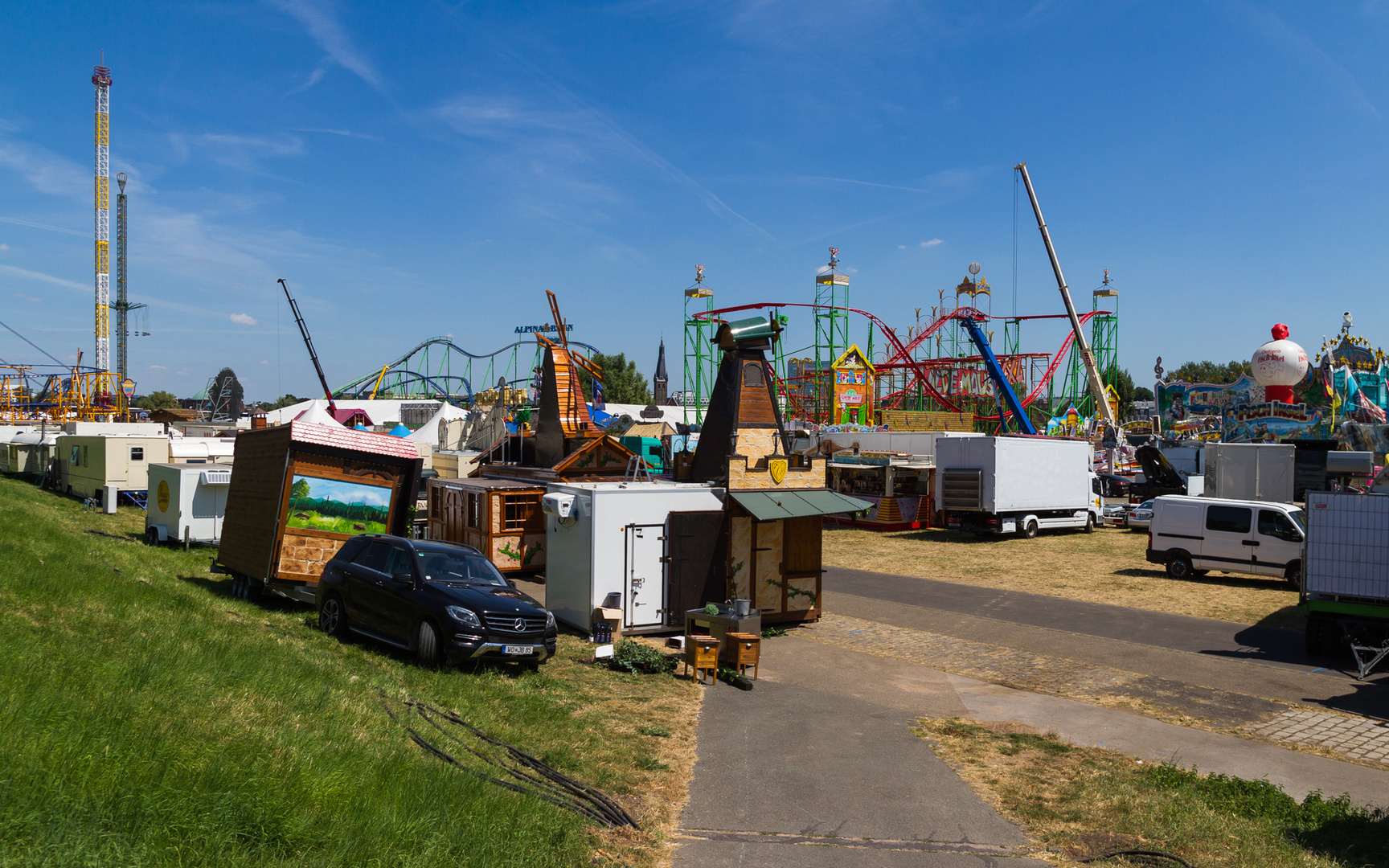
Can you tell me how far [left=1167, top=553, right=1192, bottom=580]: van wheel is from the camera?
74.0ft

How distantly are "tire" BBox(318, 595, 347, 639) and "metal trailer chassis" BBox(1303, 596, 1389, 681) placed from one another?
14703mm

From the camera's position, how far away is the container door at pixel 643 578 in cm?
1441

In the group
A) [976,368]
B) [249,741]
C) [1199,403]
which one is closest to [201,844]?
[249,741]

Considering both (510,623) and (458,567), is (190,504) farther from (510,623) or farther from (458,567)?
(510,623)

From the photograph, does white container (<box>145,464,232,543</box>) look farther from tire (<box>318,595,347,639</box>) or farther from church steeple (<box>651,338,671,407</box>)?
church steeple (<box>651,338,671,407</box>)

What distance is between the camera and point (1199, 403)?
4706cm

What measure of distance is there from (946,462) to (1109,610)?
13645mm

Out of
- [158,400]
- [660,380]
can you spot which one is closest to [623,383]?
[660,380]

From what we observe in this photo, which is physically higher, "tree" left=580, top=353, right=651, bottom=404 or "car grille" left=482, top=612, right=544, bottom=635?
"tree" left=580, top=353, right=651, bottom=404

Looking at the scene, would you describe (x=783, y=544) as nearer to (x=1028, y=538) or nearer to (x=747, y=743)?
(x=747, y=743)

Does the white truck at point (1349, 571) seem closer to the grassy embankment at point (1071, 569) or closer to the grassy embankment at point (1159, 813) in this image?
the grassy embankment at point (1071, 569)

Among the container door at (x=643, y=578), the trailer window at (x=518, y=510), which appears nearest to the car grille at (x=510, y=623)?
the container door at (x=643, y=578)

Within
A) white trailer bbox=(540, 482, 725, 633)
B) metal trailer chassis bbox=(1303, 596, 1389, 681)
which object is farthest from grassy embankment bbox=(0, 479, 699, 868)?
metal trailer chassis bbox=(1303, 596, 1389, 681)

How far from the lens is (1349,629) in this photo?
539 inches
